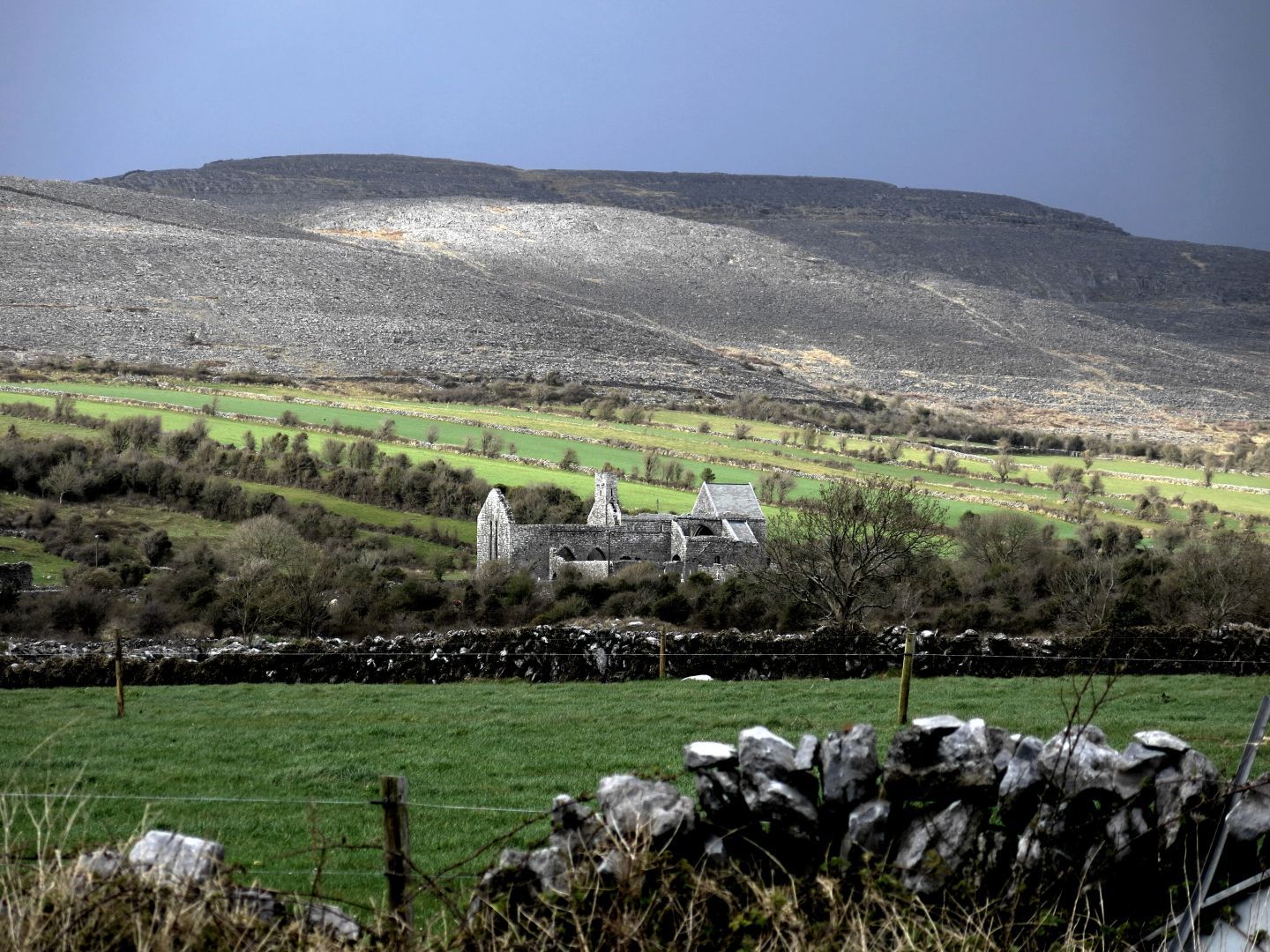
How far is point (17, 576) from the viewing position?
32.0 m

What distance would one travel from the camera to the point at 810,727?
12164 millimetres

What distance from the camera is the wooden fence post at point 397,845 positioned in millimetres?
6008

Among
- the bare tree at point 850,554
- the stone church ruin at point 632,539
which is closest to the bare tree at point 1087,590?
the bare tree at point 850,554

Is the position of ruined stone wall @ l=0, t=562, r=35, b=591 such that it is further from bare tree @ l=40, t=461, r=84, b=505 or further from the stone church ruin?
bare tree @ l=40, t=461, r=84, b=505

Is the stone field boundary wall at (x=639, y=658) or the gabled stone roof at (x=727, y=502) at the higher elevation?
the stone field boundary wall at (x=639, y=658)

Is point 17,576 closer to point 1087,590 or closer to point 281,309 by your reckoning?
point 1087,590

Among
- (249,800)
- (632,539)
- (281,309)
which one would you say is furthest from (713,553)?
(281,309)

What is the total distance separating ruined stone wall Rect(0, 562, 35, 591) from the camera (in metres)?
31.5

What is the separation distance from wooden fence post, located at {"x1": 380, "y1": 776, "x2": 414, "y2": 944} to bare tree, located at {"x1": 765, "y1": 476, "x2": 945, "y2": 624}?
20.2 meters

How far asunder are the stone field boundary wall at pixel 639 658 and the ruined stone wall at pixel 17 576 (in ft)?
44.1

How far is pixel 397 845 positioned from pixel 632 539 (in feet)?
108

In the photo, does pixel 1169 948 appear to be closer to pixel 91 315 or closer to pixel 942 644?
pixel 942 644

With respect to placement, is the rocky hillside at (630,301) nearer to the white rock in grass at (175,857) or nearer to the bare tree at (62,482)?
the bare tree at (62,482)

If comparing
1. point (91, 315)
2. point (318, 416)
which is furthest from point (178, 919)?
point (91, 315)
